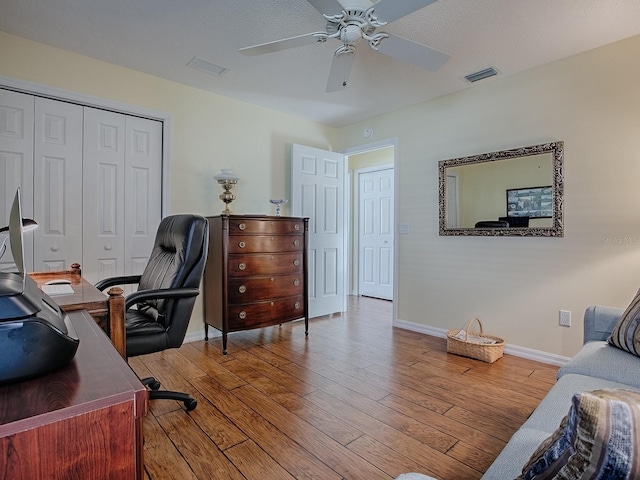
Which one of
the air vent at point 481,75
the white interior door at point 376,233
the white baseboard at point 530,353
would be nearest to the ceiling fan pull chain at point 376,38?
the air vent at point 481,75

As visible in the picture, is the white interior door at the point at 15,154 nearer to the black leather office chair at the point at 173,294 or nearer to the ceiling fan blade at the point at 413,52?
the black leather office chair at the point at 173,294

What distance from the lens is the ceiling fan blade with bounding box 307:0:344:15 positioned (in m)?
1.66

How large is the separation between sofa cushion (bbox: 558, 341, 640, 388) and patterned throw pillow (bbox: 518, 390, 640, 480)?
3.94 feet

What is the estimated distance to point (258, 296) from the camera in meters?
3.22

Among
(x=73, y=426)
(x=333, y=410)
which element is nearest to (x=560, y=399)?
(x=333, y=410)

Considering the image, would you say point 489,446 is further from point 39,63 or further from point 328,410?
point 39,63

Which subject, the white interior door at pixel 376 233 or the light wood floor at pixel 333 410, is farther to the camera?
the white interior door at pixel 376 233

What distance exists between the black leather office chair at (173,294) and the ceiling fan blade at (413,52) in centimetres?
146

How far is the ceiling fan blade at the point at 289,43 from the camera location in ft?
6.27

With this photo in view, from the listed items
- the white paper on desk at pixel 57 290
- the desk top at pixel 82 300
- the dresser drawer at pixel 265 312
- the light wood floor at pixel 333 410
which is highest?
the white paper on desk at pixel 57 290

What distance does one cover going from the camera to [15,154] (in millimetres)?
2498

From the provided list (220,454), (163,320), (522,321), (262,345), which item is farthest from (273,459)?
(522,321)

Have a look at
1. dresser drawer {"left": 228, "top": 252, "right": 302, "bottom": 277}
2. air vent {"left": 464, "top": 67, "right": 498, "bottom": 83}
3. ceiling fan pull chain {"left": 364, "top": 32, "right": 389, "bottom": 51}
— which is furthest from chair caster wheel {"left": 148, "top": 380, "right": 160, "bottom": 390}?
air vent {"left": 464, "top": 67, "right": 498, "bottom": 83}

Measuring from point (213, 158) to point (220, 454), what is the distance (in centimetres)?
263
